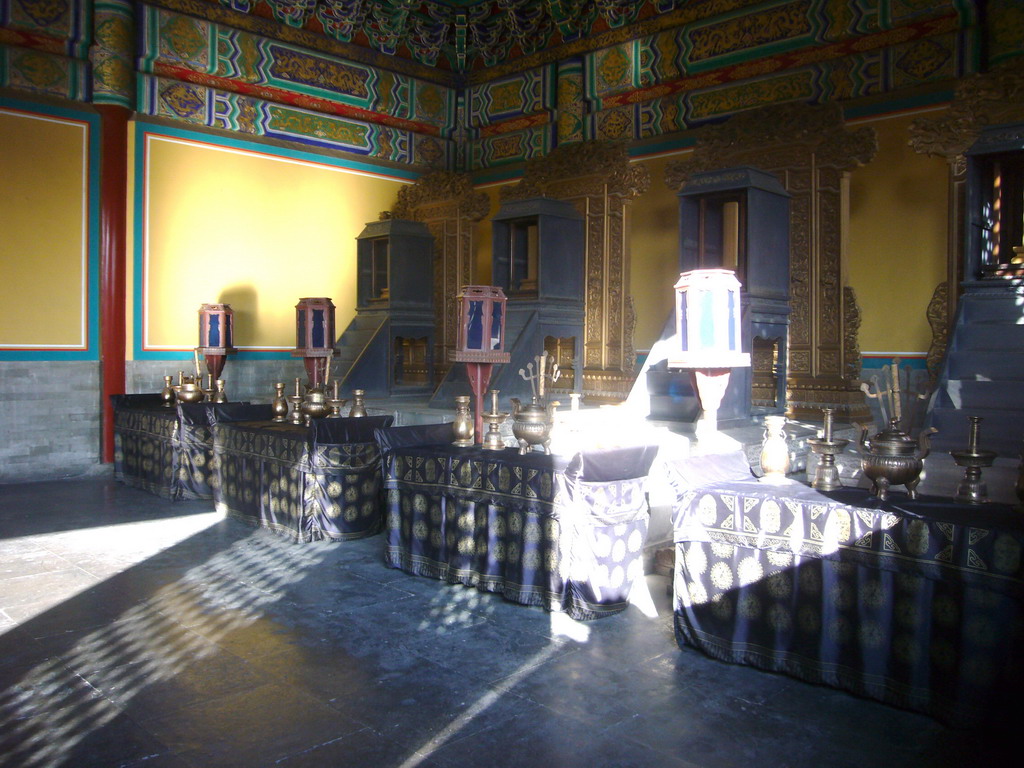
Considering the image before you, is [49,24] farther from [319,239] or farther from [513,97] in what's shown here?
[513,97]

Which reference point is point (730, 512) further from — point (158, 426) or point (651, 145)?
point (651, 145)

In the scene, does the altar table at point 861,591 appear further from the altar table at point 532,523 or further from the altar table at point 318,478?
the altar table at point 318,478

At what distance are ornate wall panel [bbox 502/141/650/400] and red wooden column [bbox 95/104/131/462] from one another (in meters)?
4.44

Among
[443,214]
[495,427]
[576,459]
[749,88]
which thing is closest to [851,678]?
[576,459]

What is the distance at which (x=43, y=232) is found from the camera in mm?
7480

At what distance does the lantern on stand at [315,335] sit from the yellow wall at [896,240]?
502 cm

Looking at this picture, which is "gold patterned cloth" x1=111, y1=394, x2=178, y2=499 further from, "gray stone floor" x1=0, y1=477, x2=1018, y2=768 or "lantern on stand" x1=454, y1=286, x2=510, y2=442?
"lantern on stand" x1=454, y1=286, x2=510, y2=442

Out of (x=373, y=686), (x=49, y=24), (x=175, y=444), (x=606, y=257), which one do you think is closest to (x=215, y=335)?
(x=175, y=444)

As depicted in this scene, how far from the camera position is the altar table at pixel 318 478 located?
193 inches

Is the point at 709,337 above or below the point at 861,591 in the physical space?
above

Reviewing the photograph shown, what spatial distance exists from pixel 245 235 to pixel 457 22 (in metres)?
3.66

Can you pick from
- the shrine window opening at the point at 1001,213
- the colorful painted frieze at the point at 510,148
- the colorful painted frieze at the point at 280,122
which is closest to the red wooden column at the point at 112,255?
the colorful painted frieze at the point at 280,122

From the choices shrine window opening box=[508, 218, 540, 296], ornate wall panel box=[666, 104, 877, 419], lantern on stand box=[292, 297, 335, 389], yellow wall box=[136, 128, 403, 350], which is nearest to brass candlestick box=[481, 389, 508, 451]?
ornate wall panel box=[666, 104, 877, 419]

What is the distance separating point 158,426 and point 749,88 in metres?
5.98
